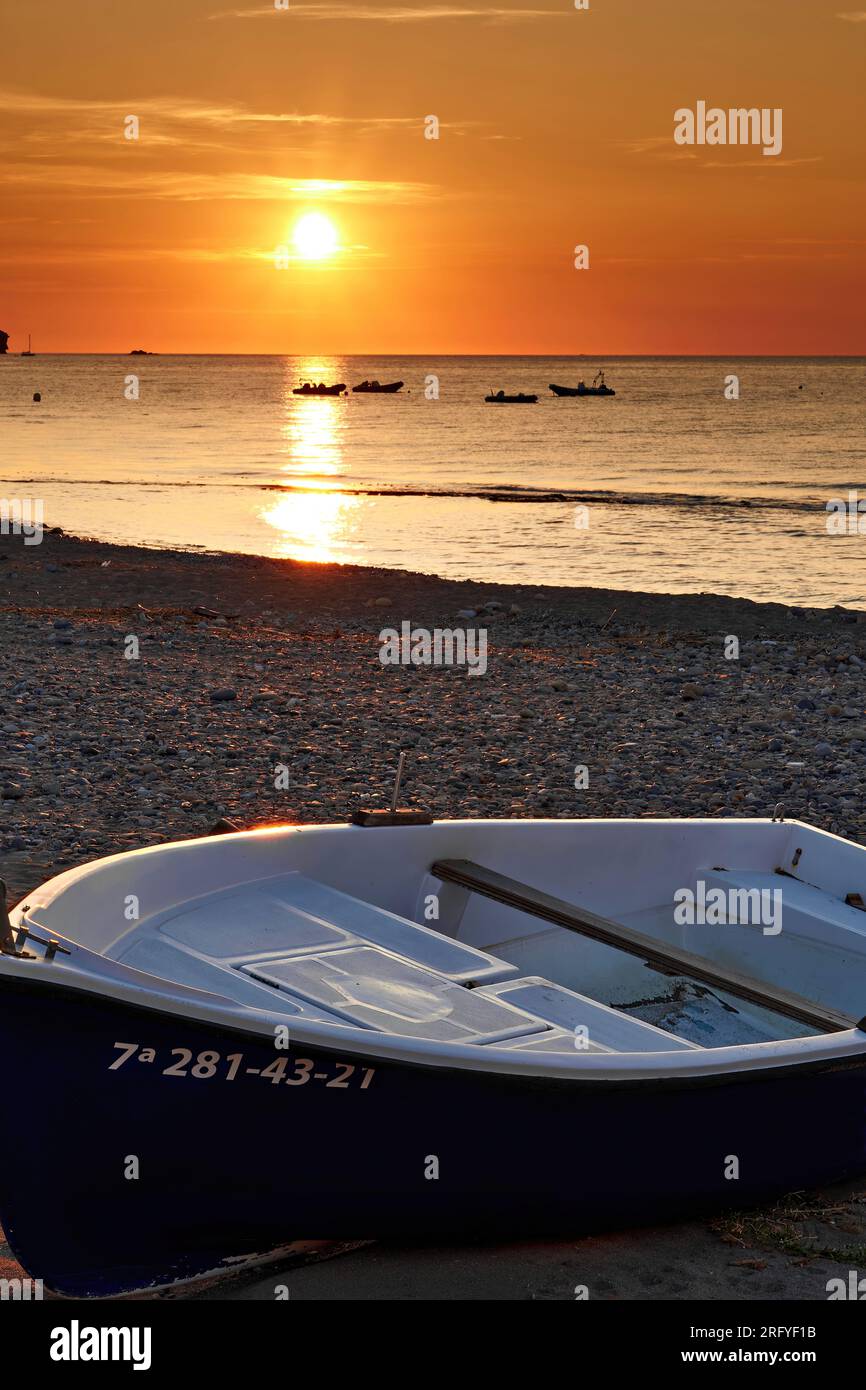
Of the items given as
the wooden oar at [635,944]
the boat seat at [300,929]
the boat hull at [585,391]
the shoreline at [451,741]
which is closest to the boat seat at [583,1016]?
the boat seat at [300,929]

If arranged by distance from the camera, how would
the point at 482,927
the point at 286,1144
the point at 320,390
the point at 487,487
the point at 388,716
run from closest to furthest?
the point at 286,1144 < the point at 482,927 < the point at 388,716 < the point at 487,487 < the point at 320,390

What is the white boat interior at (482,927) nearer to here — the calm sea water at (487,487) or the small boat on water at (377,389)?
the calm sea water at (487,487)

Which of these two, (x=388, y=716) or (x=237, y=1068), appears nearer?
(x=237, y=1068)

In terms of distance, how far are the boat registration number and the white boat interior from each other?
0.18 m

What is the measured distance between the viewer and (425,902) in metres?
6.26

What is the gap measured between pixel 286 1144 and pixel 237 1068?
1.10 feet

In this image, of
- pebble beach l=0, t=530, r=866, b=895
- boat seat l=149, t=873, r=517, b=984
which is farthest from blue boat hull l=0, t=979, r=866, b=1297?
pebble beach l=0, t=530, r=866, b=895

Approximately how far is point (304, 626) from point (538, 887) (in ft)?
37.1

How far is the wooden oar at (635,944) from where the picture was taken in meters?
5.49

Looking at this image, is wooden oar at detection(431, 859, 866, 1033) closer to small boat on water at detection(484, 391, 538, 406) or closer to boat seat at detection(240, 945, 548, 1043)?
boat seat at detection(240, 945, 548, 1043)

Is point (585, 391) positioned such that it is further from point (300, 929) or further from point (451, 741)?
point (300, 929)

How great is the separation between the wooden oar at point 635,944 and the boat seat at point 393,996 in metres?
0.71

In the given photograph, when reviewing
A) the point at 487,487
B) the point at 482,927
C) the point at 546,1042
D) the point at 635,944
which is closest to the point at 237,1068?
the point at 546,1042

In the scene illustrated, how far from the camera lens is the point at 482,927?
20.7 feet
